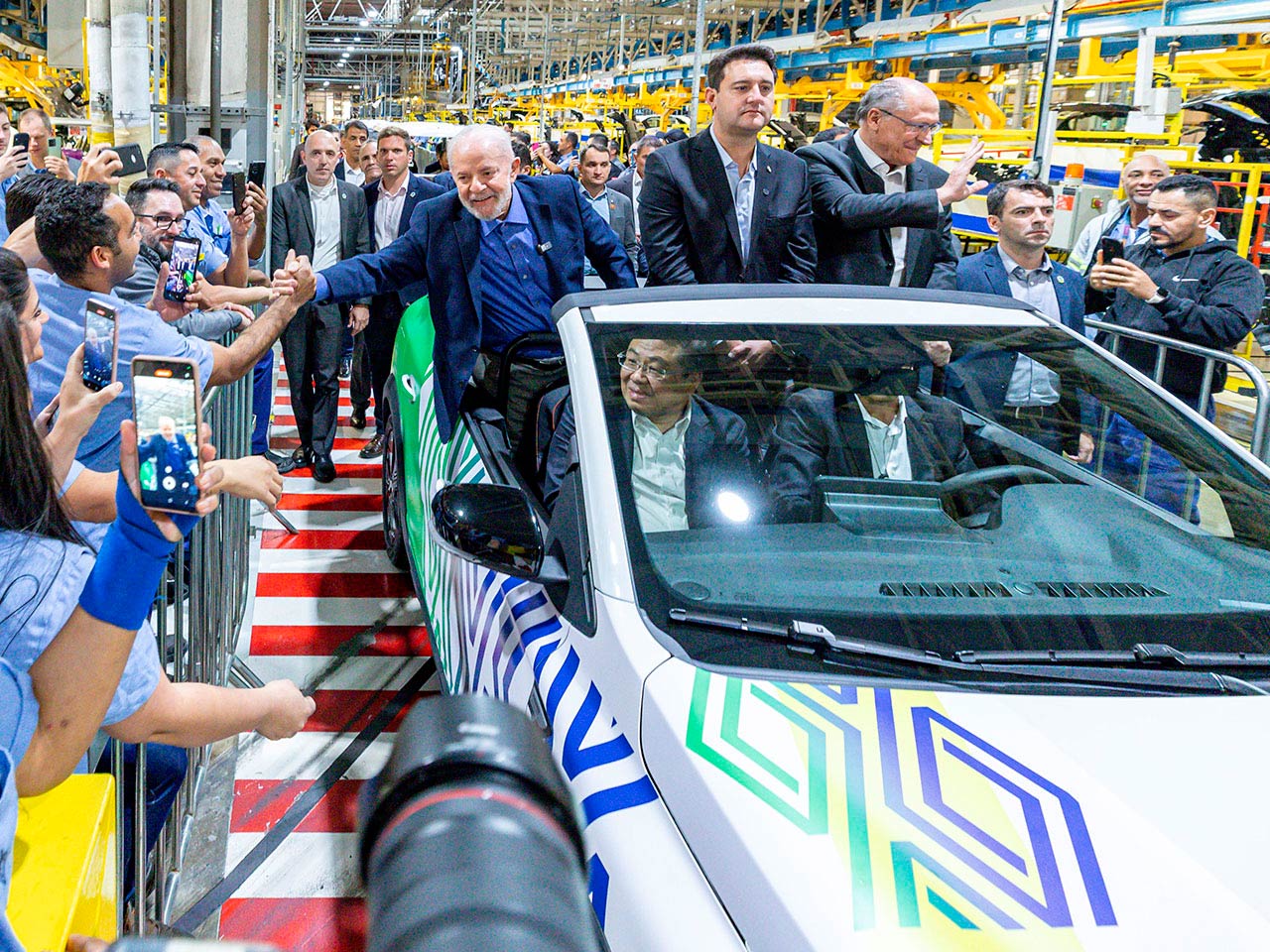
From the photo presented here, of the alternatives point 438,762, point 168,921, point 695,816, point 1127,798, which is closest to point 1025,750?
point 1127,798

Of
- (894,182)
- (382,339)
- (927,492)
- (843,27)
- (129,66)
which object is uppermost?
(843,27)

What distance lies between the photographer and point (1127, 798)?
1.58 meters

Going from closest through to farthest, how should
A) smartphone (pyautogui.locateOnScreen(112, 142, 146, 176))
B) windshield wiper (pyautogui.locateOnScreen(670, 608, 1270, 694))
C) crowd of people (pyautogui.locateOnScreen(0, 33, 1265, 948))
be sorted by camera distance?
1. crowd of people (pyautogui.locateOnScreen(0, 33, 1265, 948))
2. windshield wiper (pyautogui.locateOnScreen(670, 608, 1270, 694))
3. smartphone (pyautogui.locateOnScreen(112, 142, 146, 176))

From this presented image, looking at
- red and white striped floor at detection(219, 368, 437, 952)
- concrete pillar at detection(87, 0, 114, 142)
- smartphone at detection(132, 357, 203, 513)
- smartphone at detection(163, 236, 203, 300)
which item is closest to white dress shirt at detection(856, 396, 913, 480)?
red and white striped floor at detection(219, 368, 437, 952)

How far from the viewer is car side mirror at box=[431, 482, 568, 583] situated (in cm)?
221

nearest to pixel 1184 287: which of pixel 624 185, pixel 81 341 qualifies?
pixel 81 341

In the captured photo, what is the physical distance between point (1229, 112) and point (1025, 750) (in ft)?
25.7

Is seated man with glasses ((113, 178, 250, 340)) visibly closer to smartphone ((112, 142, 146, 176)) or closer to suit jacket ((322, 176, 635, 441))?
suit jacket ((322, 176, 635, 441))

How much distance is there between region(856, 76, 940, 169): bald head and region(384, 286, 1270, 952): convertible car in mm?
1569

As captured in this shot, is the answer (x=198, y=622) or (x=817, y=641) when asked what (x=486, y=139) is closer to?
(x=198, y=622)

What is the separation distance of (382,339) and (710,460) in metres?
4.13

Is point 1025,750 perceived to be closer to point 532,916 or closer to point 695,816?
point 695,816

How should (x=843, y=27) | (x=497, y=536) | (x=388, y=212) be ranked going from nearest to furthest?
(x=497, y=536), (x=388, y=212), (x=843, y=27)

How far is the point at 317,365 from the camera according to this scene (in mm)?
6426
